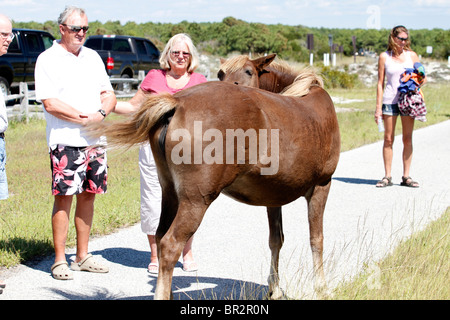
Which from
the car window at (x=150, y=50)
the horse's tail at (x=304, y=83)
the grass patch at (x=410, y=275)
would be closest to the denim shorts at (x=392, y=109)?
the grass patch at (x=410, y=275)

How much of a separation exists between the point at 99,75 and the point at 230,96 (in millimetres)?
1769

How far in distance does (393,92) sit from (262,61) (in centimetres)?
386

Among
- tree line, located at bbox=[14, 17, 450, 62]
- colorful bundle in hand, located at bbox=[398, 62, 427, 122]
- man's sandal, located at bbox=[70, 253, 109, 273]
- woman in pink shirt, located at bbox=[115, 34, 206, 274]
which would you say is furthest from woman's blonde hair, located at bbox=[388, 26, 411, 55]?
tree line, located at bbox=[14, 17, 450, 62]

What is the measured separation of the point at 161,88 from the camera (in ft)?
15.8

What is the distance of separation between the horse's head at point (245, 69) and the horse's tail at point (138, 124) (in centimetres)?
166

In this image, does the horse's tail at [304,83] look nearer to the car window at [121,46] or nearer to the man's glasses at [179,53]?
the man's glasses at [179,53]

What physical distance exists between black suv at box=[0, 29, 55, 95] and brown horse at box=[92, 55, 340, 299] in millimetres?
14021

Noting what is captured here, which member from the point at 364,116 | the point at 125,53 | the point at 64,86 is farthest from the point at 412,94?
the point at 125,53

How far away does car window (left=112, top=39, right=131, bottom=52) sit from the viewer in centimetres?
2278

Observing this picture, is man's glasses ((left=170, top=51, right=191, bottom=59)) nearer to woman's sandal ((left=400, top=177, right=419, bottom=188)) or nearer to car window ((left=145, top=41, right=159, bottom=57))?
woman's sandal ((left=400, top=177, right=419, bottom=188))

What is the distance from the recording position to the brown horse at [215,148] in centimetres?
330

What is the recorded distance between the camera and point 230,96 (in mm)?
3473

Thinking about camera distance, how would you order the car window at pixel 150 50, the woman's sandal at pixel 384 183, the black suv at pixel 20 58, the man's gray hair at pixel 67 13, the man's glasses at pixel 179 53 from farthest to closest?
the car window at pixel 150 50 < the black suv at pixel 20 58 < the woman's sandal at pixel 384 183 < the man's glasses at pixel 179 53 < the man's gray hair at pixel 67 13
